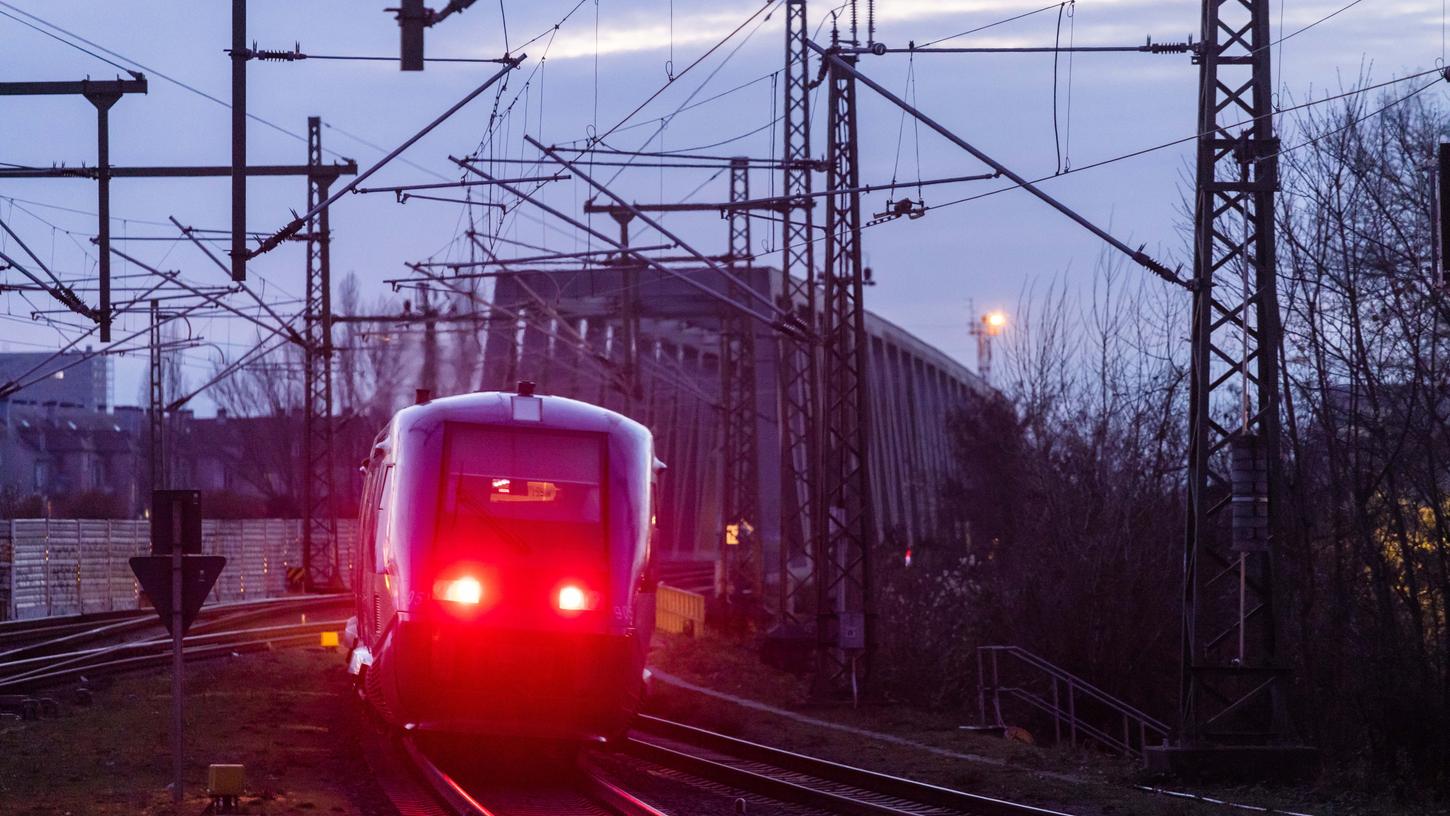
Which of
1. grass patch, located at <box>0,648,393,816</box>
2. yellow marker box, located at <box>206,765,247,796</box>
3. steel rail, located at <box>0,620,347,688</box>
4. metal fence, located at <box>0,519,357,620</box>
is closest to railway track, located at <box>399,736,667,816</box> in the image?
grass patch, located at <box>0,648,393,816</box>

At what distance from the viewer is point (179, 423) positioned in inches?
3258

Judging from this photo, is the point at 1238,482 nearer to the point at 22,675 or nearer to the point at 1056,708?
the point at 1056,708

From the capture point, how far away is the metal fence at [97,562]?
40.7 m

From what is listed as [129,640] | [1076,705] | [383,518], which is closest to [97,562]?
[129,640]

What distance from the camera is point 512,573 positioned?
15.5 metres

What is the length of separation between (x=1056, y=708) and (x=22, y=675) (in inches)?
596

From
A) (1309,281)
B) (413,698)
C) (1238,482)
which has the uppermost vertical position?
(1309,281)

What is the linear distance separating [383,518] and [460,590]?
1.54m

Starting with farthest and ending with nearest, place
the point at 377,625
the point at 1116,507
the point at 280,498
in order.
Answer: the point at 280,498 → the point at 1116,507 → the point at 377,625

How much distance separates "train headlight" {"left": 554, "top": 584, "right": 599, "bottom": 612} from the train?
0.01 metres

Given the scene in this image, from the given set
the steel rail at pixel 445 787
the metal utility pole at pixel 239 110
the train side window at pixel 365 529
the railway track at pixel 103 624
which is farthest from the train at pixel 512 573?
the railway track at pixel 103 624

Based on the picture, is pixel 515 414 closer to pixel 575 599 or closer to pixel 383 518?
pixel 383 518

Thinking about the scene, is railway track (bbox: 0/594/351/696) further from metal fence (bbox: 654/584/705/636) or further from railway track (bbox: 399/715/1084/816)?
railway track (bbox: 399/715/1084/816)

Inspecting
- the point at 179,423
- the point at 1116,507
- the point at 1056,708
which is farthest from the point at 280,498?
the point at 1056,708
